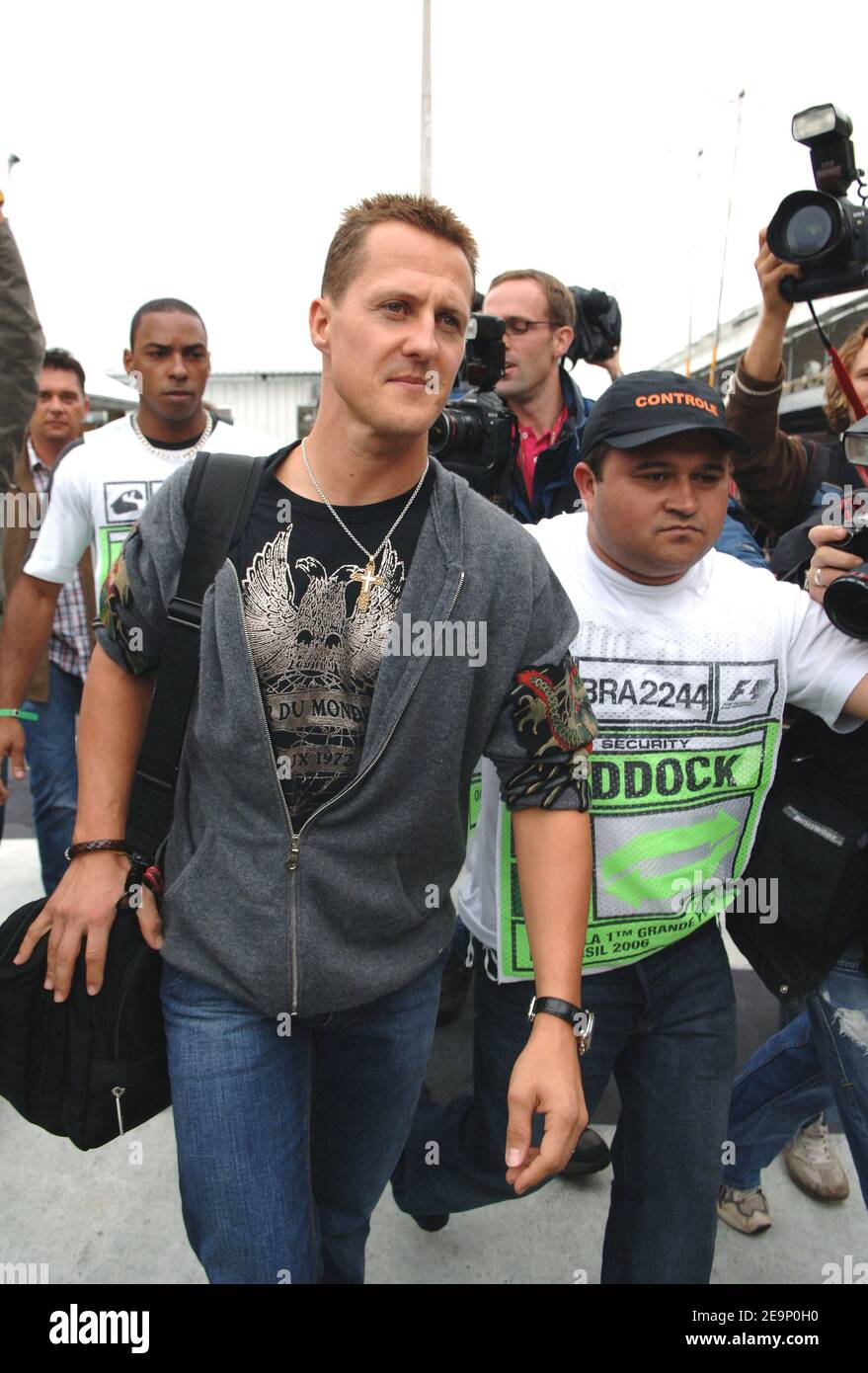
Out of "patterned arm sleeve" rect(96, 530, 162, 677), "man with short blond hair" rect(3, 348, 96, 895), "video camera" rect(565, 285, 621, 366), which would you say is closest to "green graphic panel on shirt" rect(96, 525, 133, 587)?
"man with short blond hair" rect(3, 348, 96, 895)

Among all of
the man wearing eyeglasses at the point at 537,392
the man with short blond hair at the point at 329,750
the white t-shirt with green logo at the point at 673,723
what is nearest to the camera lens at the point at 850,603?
the white t-shirt with green logo at the point at 673,723

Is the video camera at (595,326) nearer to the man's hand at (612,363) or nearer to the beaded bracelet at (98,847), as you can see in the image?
the man's hand at (612,363)

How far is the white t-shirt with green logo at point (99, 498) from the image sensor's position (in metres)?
2.98

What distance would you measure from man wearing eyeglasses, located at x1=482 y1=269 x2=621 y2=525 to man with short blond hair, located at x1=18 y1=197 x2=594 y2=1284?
5.63ft

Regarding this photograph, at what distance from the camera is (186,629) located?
1.58 metres

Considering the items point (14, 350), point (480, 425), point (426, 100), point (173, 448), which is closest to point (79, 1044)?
point (14, 350)

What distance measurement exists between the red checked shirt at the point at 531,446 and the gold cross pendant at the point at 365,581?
188cm

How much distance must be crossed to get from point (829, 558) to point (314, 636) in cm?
97

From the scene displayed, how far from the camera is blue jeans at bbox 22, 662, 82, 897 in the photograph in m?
3.59

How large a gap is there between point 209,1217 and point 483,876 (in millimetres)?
869

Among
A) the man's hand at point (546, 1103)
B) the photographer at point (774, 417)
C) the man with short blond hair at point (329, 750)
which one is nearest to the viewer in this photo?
the man's hand at point (546, 1103)

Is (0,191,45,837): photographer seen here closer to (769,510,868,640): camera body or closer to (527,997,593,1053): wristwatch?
(527,997,593,1053): wristwatch

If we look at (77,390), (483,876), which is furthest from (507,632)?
(77,390)

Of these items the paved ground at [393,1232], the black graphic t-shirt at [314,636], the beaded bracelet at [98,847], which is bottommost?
the paved ground at [393,1232]
